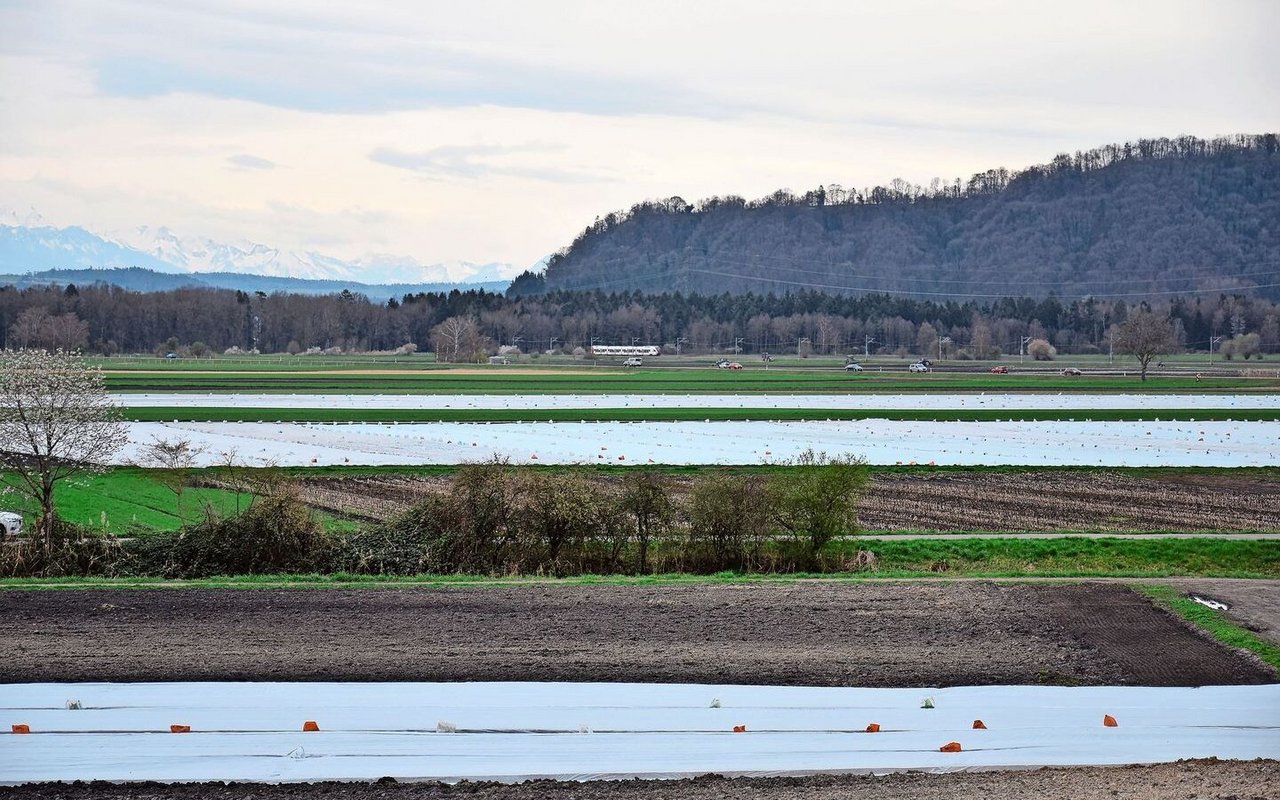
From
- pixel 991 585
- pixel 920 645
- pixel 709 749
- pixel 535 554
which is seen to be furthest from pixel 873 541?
pixel 709 749

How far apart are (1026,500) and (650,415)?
3137 centimetres

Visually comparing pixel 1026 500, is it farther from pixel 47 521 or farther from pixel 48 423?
pixel 48 423

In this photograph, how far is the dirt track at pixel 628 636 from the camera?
1748 cm

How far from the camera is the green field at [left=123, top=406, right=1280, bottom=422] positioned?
211ft

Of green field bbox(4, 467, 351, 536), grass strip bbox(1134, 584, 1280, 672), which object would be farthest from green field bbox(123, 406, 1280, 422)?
grass strip bbox(1134, 584, 1280, 672)

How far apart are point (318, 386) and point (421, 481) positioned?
56486 mm

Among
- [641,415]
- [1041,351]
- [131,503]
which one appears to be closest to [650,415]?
[641,415]

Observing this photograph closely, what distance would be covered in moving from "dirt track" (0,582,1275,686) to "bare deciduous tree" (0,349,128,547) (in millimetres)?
6732

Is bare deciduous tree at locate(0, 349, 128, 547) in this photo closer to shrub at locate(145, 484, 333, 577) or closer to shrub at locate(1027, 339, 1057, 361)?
shrub at locate(145, 484, 333, 577)

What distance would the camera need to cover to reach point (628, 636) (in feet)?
64.0

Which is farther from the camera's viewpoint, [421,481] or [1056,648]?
[421,481]

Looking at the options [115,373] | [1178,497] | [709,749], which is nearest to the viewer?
[709,749]

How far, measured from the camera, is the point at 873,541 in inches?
1178

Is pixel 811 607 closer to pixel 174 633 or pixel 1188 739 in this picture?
pixel 1188 739
